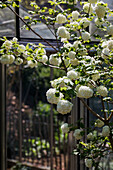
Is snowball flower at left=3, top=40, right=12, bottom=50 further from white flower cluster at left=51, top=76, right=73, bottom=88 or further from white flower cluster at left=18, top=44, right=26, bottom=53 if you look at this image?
white flower cluster at left=51, top=76, right=73, bottom=88

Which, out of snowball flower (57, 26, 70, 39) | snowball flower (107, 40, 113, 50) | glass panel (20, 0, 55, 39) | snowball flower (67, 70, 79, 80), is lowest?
snowball flower (67, 70, 79, 80)

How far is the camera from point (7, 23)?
219cm

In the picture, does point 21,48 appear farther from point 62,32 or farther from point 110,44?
point 110,44

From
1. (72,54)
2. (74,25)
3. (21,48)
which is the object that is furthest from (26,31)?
(72,54)

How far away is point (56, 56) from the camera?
5.51ft

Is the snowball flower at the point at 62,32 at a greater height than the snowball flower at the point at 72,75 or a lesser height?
greater

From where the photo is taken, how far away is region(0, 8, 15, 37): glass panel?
216 centimetres

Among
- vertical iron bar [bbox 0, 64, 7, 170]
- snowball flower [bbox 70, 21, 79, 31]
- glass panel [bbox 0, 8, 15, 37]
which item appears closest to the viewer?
snowball flower [bbox 70, 21, 79, 31]

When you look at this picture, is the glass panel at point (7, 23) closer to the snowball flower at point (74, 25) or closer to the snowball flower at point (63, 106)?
the snowball flower at point (74, 25)

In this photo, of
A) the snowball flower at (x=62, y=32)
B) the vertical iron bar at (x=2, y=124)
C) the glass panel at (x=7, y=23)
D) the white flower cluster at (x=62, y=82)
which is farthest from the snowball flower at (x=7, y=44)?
the vertical iron bar at (x=2, y=124)

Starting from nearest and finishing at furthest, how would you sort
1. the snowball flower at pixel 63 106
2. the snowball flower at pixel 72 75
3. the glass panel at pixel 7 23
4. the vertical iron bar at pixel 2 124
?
the snowball flower at pixel 63 106 → the snowball flower at pixel 72 75 → the glass panel at pixel 7 23 → the vertical iron bar at pixel 2 124

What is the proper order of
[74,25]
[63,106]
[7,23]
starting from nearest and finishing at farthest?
1. [63,106]
2. [74,25]
3. [7,23]

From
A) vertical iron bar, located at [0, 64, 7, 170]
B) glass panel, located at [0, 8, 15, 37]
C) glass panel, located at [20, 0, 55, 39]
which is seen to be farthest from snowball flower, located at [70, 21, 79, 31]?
vertical iron bar, located at [0, 64, 7, 170]

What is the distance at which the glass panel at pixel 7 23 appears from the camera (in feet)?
7.08
